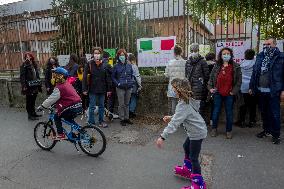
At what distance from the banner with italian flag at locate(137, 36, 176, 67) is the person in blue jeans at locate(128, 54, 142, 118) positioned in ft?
1.68

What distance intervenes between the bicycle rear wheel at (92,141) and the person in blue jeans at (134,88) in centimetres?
266

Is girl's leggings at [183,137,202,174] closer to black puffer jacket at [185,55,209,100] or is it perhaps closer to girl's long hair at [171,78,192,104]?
girl's long hair at [171,78,192,104]

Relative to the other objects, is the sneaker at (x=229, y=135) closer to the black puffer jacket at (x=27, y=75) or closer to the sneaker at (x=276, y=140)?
the sneaker at (x=276, y=140)

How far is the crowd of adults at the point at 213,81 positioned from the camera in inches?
226

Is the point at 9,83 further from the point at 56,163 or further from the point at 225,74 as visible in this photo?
the point at 225,74

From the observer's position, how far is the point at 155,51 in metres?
8.10

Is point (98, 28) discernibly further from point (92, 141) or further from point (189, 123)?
point (189, 123)

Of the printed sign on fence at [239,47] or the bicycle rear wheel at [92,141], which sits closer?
the bicycle rear wheel at [92,141]

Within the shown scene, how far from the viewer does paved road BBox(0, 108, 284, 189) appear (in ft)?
14.3

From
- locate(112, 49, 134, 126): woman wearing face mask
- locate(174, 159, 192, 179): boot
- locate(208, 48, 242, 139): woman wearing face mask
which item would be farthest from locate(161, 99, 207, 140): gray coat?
locate(112, 49, 134, 126): woman wearing face mask

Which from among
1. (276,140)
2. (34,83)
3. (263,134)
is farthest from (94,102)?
(276,140)

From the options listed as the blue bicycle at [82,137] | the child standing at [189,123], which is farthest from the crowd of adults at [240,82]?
the blue bicycle at [82,137]

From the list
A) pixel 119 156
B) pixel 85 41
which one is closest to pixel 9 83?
pixel 85 41

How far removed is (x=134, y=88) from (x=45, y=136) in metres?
2.72
